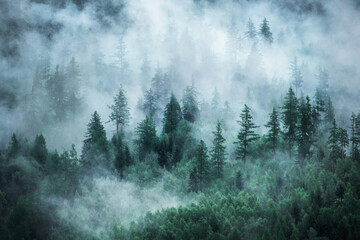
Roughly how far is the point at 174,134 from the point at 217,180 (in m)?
13.0

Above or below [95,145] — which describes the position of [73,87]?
above

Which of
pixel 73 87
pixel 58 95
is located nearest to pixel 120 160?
pixel 58 95

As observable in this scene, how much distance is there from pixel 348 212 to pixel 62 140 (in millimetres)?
50643

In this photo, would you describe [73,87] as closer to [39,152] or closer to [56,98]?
[56,98]

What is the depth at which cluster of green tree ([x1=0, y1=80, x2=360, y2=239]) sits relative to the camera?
28.3 meters

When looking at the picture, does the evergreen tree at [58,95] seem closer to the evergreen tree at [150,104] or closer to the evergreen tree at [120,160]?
the evergreen tree at [150,104]

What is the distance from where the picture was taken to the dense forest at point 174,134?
102 feet

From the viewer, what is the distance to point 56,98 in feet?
218

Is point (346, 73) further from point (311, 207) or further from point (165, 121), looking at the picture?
point (311, 207)

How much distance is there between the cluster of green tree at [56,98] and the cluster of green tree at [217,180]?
48.9 feet

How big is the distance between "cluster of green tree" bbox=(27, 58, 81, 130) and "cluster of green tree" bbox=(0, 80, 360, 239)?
48.9 feet

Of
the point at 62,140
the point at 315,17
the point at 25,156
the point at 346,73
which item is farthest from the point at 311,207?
the point at 315,17

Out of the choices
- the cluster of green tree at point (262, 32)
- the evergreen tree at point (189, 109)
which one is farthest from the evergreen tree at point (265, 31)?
the evergreen tree at point (189, 109)

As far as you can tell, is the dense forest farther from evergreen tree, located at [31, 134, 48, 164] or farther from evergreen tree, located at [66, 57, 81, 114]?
evergreen tree, located at [66, 57, 81, 114]
